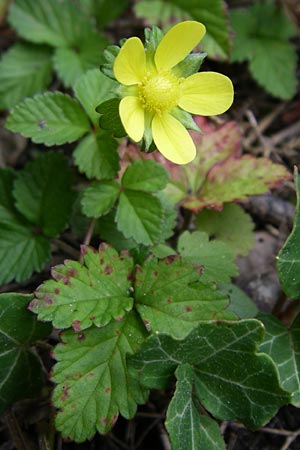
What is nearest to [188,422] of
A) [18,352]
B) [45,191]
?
[18,352]

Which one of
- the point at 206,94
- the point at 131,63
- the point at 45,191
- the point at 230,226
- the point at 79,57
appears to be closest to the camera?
the point at 131,63

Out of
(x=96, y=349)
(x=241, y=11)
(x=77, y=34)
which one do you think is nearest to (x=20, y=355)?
(x=96, y=349)

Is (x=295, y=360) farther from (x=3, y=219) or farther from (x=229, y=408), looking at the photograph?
(x=3, y=219)

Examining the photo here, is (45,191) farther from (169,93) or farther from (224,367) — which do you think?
(224,367)

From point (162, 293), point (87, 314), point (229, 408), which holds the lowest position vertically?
point (229, 408)

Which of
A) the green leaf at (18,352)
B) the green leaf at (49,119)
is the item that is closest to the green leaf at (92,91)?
the green leaf at (49,119)

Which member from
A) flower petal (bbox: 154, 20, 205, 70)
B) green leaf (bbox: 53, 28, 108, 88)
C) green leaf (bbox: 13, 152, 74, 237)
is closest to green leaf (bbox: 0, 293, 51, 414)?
green leaf (bbox: 13, 152, 74, 237)
